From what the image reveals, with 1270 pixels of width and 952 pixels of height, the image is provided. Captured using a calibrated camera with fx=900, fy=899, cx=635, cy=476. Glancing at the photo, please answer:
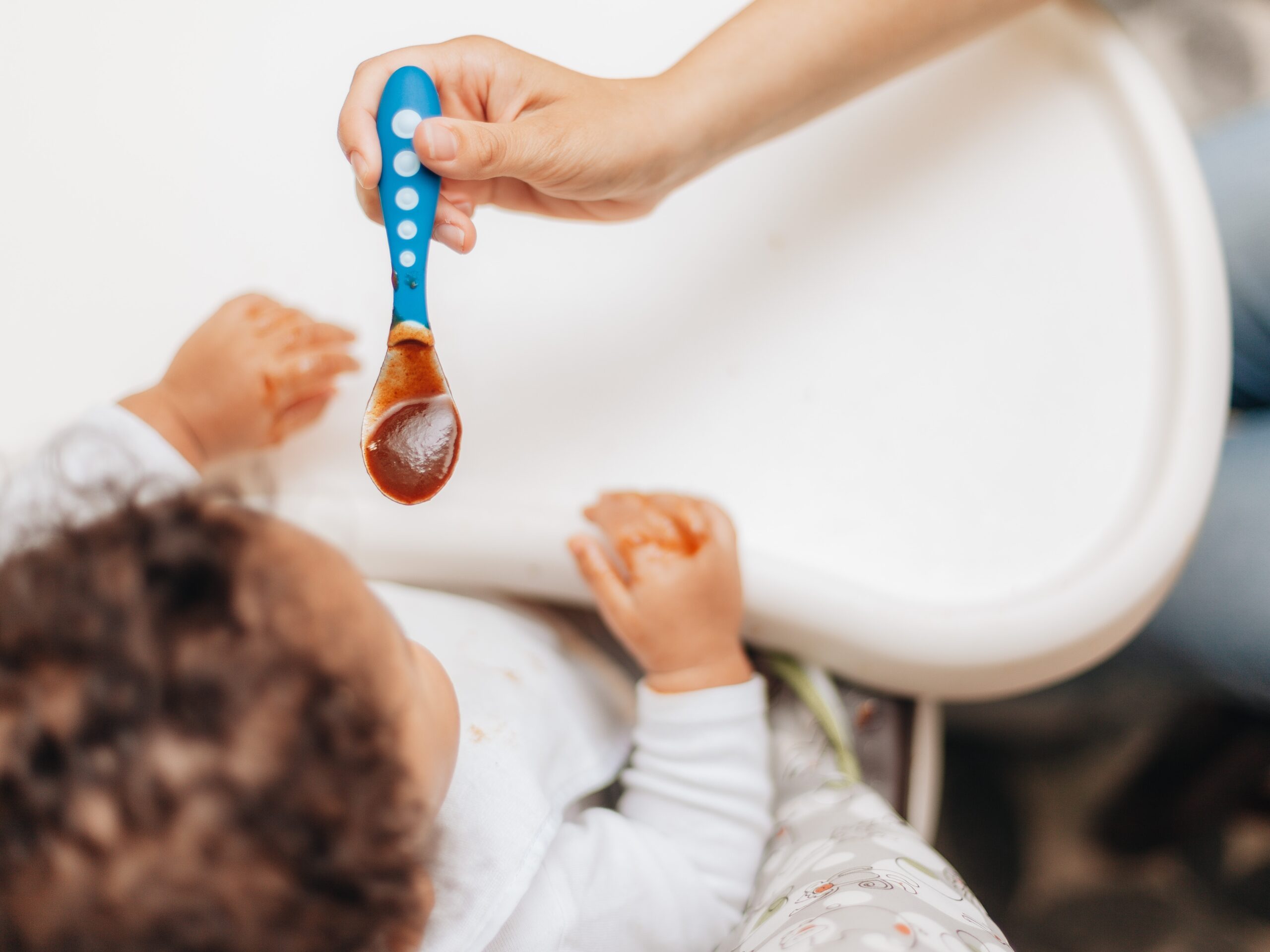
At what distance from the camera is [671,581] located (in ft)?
1.36

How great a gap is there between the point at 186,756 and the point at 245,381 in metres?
0.24

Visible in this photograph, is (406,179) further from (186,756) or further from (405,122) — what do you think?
(186,756)

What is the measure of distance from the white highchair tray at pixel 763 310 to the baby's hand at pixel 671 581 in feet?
0.05

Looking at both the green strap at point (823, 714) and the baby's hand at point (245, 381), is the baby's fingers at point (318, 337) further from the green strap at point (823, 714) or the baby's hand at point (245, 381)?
the green strap at point (823, 714)

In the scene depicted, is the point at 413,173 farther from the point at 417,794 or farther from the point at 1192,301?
the point at 1192,301

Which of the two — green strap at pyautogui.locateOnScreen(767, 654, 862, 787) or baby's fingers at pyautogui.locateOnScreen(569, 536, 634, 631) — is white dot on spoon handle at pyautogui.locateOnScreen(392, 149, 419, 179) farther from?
green strap at pyautogui.locateOnScreen(767, 654, 862, 787)

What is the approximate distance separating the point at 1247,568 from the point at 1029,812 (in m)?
0.37

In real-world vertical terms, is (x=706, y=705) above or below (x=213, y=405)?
below

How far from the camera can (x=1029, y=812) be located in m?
0.76

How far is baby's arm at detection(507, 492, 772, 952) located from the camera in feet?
1.34

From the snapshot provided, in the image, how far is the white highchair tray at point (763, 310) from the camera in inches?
16.9

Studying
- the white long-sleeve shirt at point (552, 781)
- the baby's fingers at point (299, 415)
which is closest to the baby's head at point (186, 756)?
the white long-sleeve shirt at point (552, 781)

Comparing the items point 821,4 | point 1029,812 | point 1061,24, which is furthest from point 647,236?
point 1029,812

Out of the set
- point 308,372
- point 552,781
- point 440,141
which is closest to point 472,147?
point 440,141
